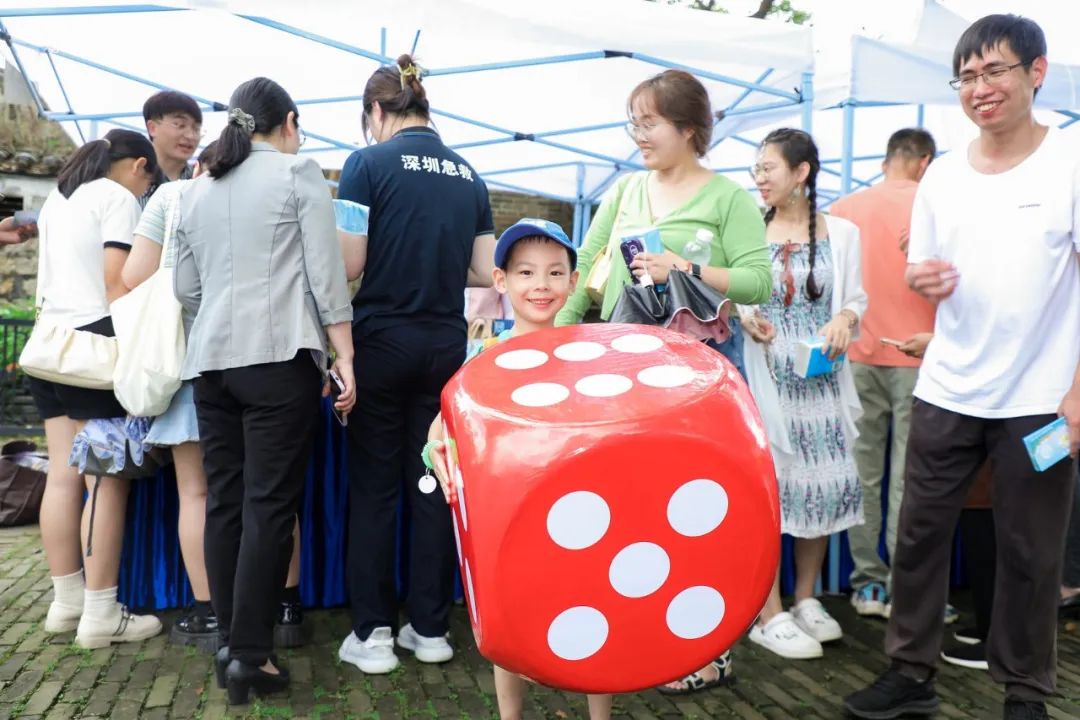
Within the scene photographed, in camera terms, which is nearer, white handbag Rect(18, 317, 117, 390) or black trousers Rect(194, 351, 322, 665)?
black trousers Rect(194, 351, 322, 665)

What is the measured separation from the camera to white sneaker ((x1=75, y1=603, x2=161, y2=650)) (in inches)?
121

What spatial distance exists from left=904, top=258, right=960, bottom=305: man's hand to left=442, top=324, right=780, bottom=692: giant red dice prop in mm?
1081

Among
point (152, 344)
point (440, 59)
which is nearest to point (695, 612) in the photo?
point (152, 344)

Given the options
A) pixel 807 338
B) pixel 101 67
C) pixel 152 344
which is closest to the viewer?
pixel 152 344

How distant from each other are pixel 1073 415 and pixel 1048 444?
3.7 inches

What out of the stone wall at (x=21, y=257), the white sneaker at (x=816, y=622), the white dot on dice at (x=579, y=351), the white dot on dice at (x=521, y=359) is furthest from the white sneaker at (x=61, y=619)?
the stone wall at (x=21, y=257)

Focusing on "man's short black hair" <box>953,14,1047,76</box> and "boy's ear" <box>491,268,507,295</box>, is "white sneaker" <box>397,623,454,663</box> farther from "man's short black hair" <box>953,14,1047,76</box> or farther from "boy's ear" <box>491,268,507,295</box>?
"man's short black hair" <box>953,14,1047,76</box>

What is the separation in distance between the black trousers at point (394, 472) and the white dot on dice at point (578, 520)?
1467 mm

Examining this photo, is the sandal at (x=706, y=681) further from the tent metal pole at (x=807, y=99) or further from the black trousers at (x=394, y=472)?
the tent metal pole at (x=807, y=99)

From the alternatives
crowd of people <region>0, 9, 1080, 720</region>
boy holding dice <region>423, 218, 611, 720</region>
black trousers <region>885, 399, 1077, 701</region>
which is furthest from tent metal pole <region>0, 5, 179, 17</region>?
black trousers <region>885, 399, 1077, 701</region>

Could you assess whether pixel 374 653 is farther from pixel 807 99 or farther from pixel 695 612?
pixel 807 99

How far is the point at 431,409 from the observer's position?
296cm

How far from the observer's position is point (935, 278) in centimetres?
245

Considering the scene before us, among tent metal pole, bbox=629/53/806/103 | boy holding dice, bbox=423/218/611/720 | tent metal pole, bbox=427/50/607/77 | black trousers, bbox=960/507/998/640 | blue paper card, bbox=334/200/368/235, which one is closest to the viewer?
boy holding dice, bbox=423/218/611/720
